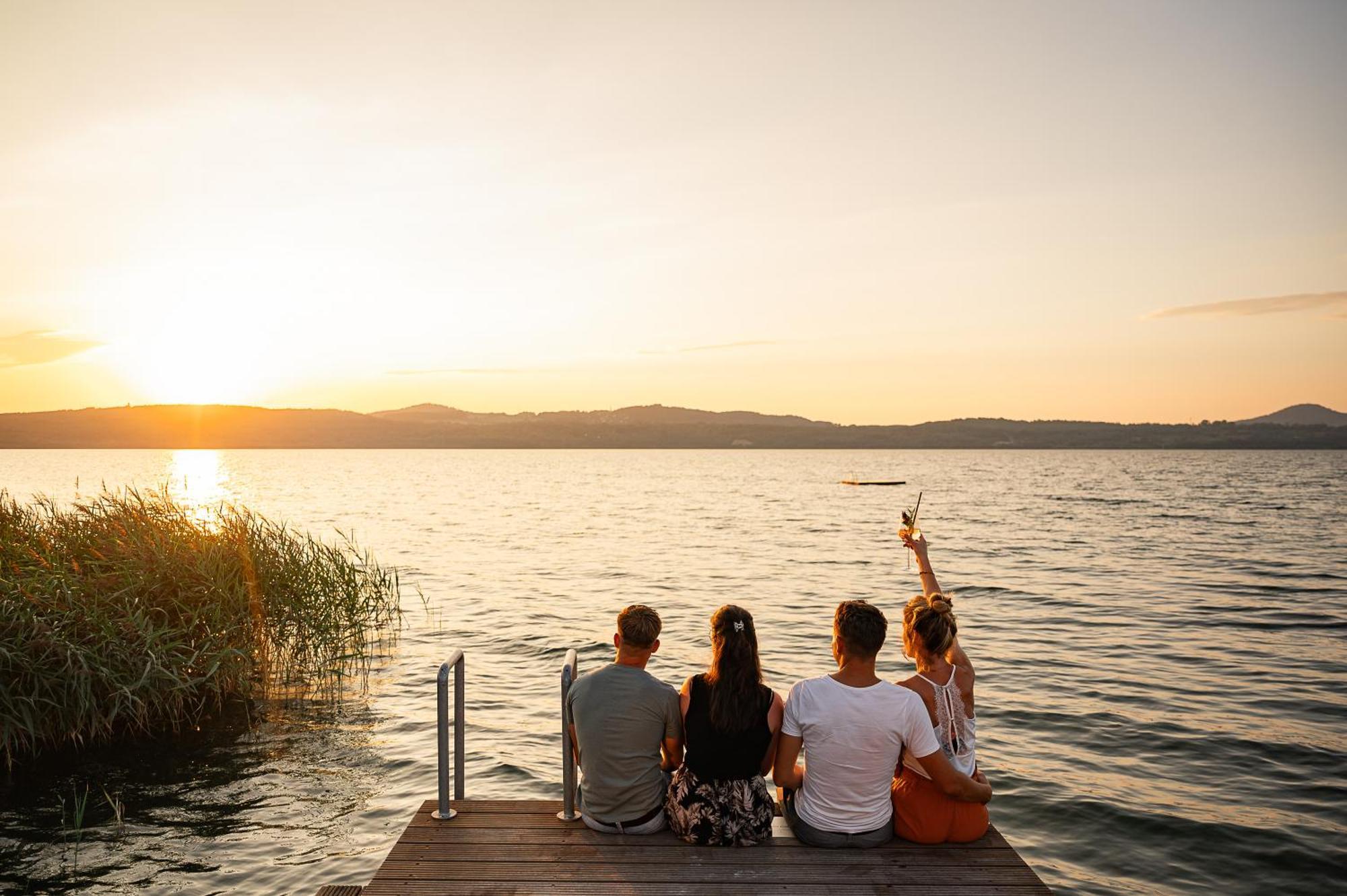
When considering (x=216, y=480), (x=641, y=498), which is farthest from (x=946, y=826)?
(x=216, y=480)

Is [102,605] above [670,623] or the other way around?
above

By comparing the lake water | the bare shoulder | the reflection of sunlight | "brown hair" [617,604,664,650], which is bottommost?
the lake water

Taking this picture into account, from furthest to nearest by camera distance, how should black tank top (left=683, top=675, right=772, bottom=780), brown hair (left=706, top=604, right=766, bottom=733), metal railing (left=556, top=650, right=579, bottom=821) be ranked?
metal railing (left=556, top=650, right=579, bottom=821) < black tank top (left=683, top=675, right=772, bottom=780) < brown hair (left=706, top=604, right=766, bottom=733)

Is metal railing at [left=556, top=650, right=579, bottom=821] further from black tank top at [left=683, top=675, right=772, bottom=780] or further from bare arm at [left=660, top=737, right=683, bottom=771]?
black tank top at [left=683, top=675, right=772, bottom=780]

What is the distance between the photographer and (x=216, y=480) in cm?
10556

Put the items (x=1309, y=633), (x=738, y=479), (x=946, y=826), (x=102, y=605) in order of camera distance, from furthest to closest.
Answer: (x=738, y=479) → (x=1309, y=633) → (x=102, y=605) → (x=946, y=826)

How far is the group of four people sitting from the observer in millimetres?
6090

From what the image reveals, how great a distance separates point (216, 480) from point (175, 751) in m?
104

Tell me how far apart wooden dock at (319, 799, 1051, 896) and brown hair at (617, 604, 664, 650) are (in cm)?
151

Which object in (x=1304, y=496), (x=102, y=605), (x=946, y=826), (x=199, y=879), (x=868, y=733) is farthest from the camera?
(x=1304, y=496)

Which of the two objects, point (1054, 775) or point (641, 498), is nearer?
point (1054, 775)

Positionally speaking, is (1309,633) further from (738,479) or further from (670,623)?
(738,479)

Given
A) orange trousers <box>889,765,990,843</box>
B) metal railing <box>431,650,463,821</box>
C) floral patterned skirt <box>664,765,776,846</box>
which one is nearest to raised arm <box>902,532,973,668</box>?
orange trousers <box>889,765,990,843</box>

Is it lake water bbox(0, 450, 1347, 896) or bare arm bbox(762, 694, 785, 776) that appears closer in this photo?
bare arm bbox(762, 694, 785, 776)
